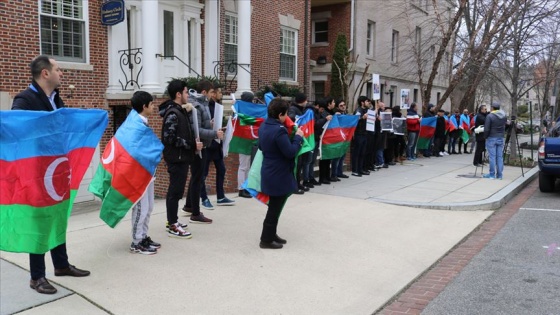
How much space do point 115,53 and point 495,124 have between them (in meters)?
9.37

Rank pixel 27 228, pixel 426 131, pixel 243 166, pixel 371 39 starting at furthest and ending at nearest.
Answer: pixel 371 39, pixel 426 131, pixel 243 166, pixel 27 228

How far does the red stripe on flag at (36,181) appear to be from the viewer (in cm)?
414

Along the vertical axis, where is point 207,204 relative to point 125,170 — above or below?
below

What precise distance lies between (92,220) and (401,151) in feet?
34.1

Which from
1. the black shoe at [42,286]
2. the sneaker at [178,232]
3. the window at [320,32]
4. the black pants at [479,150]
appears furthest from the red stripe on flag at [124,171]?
the window at [320,32]

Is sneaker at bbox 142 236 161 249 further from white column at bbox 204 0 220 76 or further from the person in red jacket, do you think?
the person in red jacket

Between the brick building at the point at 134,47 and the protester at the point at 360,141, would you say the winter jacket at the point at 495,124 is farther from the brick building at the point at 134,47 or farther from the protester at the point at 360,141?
the brick building at the point at 134,47

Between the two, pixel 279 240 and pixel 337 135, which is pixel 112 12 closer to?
pixel 337 135

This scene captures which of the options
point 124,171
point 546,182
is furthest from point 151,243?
point 546,182

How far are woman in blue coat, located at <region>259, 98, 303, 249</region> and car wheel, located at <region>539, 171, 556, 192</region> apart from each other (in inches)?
306

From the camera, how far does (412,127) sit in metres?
15.5

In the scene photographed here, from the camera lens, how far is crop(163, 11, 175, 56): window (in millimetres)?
13180

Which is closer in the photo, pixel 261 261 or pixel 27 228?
pixel 27 228

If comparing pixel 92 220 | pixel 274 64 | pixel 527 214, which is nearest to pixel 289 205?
pixel 92 220
